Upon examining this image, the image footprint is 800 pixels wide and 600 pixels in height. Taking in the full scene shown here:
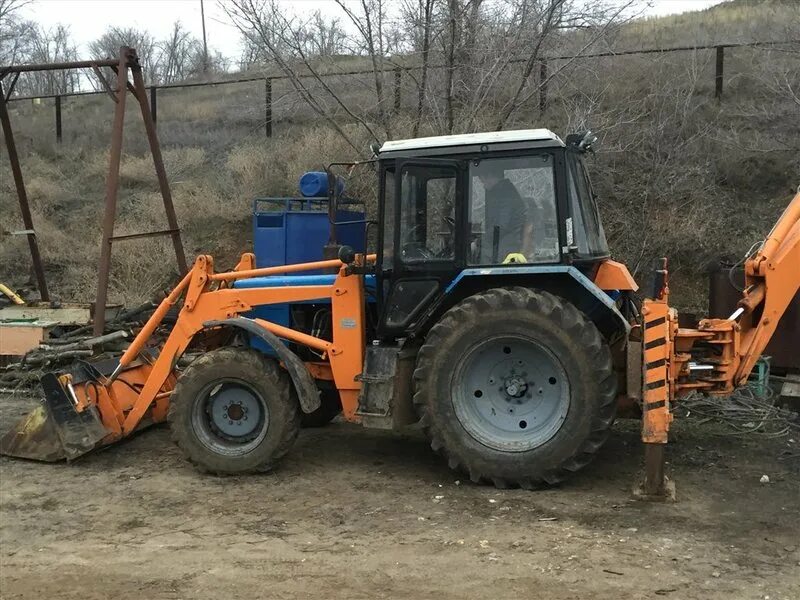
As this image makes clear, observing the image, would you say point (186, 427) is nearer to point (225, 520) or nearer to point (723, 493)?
point (225, 520)

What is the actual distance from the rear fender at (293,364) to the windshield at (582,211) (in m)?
2.25

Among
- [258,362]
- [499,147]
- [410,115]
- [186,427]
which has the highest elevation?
[410,115]

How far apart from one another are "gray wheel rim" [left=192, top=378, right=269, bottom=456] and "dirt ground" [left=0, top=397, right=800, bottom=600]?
305 millimetres

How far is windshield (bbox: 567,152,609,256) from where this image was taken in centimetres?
568

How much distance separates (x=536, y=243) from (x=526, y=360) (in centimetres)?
86

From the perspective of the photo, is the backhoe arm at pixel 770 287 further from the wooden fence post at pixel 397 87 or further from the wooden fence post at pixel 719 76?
the wooden fence post at pixel 719 76

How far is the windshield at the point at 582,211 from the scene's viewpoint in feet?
18.6

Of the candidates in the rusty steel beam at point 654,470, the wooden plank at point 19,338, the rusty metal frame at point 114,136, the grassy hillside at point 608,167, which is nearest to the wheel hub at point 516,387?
the rusty steel beam at point 654,470

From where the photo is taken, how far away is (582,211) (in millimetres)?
5820

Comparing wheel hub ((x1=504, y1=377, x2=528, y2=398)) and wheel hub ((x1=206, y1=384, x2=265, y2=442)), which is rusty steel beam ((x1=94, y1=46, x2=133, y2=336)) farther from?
wheel hub ((x1=504, y1=377, x2=528, y2=398))

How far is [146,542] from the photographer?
4.77m

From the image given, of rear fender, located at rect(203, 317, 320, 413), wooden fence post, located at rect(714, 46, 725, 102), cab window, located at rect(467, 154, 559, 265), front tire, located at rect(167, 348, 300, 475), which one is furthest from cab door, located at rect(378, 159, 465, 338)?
wooden fence post, located at rect(714, 46, 725, 102)

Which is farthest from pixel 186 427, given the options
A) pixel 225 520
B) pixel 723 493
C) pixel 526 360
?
pixel 723 493

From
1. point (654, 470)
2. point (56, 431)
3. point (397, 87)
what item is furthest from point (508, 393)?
point (397, 87)
